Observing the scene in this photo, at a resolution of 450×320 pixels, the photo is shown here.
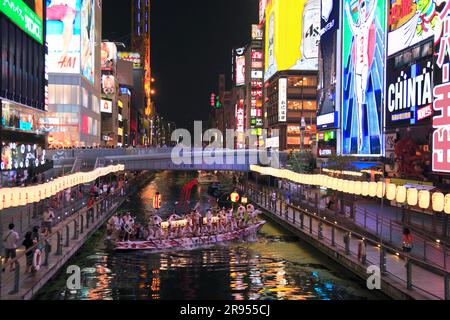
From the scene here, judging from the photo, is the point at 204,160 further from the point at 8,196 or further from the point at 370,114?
the point at 8,196

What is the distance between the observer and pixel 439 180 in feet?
124

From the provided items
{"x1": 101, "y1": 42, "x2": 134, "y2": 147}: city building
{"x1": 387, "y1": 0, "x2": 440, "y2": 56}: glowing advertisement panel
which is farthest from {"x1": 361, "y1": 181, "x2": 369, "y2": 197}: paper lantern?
{"x1": 101, "y1": 42, "x2": 134, "y2": 147}: city building

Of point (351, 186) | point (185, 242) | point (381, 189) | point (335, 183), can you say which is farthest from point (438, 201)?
point (185, 242)

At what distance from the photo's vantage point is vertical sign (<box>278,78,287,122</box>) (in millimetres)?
133500

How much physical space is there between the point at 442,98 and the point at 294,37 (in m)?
103

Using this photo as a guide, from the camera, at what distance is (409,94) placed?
156 ft

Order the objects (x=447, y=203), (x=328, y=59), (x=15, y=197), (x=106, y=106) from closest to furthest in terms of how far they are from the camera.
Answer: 1. (x=447, y=203)
2. (x=15, y=197)
3. (x=328, y=59)
4. (x=106, y=106)

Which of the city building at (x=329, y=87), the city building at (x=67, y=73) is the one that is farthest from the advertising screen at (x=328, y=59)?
the city building at (x=67, y=73)

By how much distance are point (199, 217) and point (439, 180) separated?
→ 54.3 ft

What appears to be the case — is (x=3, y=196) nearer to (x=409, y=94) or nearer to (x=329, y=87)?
(x=409, y=94)

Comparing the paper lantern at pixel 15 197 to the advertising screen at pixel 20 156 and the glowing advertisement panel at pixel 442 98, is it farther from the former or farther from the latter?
the advertising screen at pixel 20 156
